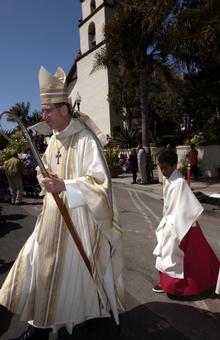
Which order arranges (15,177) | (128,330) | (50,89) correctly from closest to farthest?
(50,89)
(128,330)
(15,177)

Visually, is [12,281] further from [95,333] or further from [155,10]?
[155,10]

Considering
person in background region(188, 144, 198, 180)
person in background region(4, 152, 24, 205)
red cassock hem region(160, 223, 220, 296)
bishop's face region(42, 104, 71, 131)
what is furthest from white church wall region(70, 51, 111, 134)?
bishop's face region(42, 104, 71, 131)

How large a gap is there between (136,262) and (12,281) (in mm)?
2838

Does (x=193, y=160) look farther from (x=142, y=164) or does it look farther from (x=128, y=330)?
(x=128, y=330)

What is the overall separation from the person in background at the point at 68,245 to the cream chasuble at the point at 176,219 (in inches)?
39.0

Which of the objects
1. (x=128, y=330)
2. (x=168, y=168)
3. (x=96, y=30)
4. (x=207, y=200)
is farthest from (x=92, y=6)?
(x=128, y=330)

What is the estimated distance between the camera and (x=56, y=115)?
124 inches

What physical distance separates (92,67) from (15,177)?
2317 cm

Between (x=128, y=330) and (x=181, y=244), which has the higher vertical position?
(x=181, y=244)

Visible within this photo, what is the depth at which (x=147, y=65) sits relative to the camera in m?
17.1

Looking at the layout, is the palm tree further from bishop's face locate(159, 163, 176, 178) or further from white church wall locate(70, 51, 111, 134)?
white church wall locate(70, 51, 111, 134)

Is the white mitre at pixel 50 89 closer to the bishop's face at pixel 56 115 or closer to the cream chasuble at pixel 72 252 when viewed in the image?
the bishop's face at pixel 56 115

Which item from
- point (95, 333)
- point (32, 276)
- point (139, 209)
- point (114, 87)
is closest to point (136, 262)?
point (95, 333)

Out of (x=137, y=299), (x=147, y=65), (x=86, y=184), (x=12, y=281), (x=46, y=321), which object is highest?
(x=147, y=65)
